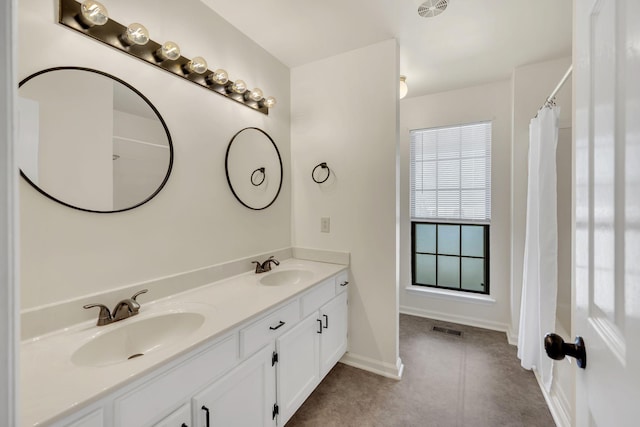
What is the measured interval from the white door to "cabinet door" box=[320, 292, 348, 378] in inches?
53.3

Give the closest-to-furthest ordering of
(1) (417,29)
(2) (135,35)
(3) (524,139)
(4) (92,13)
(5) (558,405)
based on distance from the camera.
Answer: (4) (92,13) → (2) (135,35) → (5) (558,405) → (1) (417,29) → (3) (524,139)

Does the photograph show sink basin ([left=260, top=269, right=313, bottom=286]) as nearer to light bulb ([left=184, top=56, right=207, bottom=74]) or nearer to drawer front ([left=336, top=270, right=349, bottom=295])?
drawer front ([left=336, top=270, right=349, bottom=295])

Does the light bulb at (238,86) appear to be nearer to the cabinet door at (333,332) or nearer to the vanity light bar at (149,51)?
the vanity light bar at (149,51)

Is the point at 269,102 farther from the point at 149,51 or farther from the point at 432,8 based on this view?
the point at 432,8

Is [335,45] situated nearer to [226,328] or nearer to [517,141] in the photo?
[517,141]

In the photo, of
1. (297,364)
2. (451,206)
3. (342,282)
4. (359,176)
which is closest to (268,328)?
(297,364)

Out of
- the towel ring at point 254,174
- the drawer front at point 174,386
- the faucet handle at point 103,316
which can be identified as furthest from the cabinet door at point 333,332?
the faucet handle at point 103,316

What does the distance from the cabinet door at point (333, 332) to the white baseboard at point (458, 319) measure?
4.39ft

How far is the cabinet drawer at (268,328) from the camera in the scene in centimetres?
121

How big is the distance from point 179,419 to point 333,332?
3.94ft

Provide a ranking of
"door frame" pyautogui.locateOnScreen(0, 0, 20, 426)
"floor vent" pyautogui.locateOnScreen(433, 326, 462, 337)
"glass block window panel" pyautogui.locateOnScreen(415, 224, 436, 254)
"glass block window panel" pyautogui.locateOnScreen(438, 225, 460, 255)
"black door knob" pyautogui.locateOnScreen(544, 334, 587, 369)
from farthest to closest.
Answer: "glass block window panel" pyautogui.locateOnScreen(415, 224, 436, 254), "glass block window panel" pyautogui.locateOnScreen(438, 225, 460, 255), "floor vent" pyautogui.locateOnScreen(433, 326, 462, 337), "black door knob" pyautogui.locateOnScreen(544, 334, 587, 369), "door frame" pyautogui.locateOnScreen(0, 0, 20, 426)

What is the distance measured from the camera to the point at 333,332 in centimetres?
197

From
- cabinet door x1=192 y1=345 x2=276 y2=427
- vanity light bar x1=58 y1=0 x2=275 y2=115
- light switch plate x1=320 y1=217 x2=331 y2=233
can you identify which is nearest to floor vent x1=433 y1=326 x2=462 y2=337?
light switch plate x1=320 y1=217 x2=331 y2=233

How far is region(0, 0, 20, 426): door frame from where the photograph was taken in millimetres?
346
